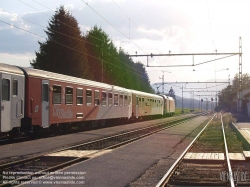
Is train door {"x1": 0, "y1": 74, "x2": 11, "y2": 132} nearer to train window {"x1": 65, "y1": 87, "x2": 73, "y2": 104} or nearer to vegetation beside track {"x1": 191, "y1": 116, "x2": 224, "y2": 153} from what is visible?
train window {"x1": 65, "y1": 87, "x2": 73, "y2": 104}

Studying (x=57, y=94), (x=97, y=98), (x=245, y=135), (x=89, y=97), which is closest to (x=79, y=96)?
(x=89, y=97)

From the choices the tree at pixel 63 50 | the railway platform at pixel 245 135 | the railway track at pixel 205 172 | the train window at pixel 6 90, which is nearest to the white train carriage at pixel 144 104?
the tree at pixel 63 50

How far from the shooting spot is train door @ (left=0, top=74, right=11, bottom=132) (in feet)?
52.1

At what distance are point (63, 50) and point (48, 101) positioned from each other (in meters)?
24.6

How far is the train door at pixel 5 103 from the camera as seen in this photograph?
15.9m

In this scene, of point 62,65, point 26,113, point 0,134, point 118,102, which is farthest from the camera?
point 62,65

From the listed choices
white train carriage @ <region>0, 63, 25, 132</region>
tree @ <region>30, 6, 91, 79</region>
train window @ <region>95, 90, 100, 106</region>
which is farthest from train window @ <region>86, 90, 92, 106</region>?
tree @ <region>30, 6, 91, 79</region>

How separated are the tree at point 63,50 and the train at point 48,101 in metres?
11.9

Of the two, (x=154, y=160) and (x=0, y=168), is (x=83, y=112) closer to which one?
(x=154, y=160)

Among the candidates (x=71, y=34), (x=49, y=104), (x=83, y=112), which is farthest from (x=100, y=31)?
(x=49, y=104)

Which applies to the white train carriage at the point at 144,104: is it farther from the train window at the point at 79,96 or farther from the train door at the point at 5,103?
the train door at the point at 5,103

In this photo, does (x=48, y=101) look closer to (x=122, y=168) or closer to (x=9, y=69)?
(x=9, y=69)

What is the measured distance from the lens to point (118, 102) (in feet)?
111

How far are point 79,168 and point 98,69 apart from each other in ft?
149
